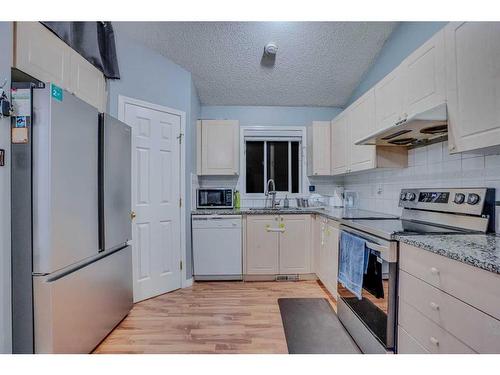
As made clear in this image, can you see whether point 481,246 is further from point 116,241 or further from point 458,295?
point 116,241

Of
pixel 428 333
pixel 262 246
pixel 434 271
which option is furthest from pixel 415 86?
pixel 262 246

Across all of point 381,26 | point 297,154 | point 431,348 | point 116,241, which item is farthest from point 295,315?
point 381,26

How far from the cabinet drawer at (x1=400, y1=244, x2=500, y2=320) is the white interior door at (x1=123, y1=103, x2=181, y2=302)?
2.26 metres

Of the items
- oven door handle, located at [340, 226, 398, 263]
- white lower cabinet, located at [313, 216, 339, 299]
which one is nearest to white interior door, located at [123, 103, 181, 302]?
white lower cabinet, located at [313, 216, 339, 299]

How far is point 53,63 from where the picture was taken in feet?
5.77

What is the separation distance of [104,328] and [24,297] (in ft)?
2.20

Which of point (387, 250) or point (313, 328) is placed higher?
point (387, 250)

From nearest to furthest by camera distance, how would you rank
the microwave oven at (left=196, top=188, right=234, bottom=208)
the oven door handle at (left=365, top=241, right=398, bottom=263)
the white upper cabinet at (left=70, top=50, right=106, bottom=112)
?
the oven door handle at (left=365, top=241, right=398, bottom=263)
the white upper cabinet at (left=70, top=50, right=106, bottom=112)
the microwave oven at (left=196, top=188, right=234, bottom=208)

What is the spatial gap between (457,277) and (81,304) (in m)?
2.02

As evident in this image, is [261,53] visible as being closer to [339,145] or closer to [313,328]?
[339,145]

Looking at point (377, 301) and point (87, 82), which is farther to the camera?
point (87, 82)

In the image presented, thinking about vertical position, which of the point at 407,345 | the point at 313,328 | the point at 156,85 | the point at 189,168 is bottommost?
the point at 313,328

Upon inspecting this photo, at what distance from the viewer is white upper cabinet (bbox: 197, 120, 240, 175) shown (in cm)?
350

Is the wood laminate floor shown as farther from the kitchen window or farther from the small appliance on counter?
the kitchen window
